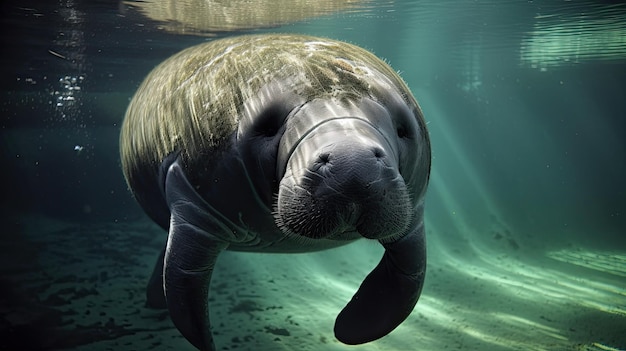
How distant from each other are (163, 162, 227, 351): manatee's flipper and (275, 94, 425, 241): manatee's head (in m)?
0.94

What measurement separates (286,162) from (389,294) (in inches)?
65.1

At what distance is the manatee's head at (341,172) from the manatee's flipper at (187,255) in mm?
943

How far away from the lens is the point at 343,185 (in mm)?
1915

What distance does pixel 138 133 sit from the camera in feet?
12.8

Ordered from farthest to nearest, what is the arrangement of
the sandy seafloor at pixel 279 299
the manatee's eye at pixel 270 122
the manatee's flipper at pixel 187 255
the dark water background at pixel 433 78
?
the dark water background at pixel 433 78
the sandy seafloor at pixel 279 299
the manatee's flipper at pixel 187 255
the manatee's eye at pixel 270 122

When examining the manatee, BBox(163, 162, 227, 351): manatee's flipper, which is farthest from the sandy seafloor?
the manatee

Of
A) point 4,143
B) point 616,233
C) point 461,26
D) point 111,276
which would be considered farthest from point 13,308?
point 4,143

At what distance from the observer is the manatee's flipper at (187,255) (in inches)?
118

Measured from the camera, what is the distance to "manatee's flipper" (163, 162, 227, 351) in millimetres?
2988

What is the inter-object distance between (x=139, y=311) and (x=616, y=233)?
17853 mm

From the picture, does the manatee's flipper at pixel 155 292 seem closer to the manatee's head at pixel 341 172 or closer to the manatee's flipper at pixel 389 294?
the manatee's flipper at pixel 389 294

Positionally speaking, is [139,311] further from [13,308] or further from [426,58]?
[426,58]

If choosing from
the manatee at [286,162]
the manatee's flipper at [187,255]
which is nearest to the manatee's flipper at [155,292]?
the manatee at [286,162]

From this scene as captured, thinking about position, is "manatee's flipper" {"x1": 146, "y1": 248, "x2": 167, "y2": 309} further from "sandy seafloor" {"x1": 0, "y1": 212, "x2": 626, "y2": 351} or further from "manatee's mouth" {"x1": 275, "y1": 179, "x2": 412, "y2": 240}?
"manatee's mouth" {"x1": 275, "y1": 179, "x2": 412, "y2": 240}
